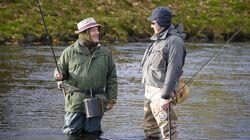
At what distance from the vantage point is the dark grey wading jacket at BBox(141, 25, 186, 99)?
299 inches

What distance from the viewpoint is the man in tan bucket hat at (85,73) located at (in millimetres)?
8445

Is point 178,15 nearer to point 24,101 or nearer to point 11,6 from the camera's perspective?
point 11,6

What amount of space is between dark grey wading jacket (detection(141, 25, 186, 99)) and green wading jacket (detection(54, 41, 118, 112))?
2.29ft

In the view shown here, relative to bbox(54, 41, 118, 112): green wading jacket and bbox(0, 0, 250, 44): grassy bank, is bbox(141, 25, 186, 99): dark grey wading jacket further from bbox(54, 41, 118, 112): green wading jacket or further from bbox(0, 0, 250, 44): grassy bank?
bbox(0, 0, 250, 44): grassy bank

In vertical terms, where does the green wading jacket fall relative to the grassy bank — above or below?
above

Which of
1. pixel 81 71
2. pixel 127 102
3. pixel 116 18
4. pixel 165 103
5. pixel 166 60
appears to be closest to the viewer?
pixel 165 103

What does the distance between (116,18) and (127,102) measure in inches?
844

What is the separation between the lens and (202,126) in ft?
34.0

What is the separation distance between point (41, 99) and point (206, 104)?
146 inches

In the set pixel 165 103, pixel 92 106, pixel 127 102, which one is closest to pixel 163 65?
pixel 165 103

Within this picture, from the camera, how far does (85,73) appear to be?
845 cm

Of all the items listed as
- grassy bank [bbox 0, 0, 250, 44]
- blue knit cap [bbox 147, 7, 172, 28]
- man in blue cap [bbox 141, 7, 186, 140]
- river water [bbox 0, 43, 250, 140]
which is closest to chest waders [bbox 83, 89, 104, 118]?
man in blue cap [bbox 141, 7, 186, 140]

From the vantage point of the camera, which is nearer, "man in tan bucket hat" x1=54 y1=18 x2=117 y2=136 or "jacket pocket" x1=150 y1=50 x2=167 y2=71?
"jacket pocket" x1=150 y1=50 x2=167 y2=71

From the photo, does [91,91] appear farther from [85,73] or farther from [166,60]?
[166,60]
